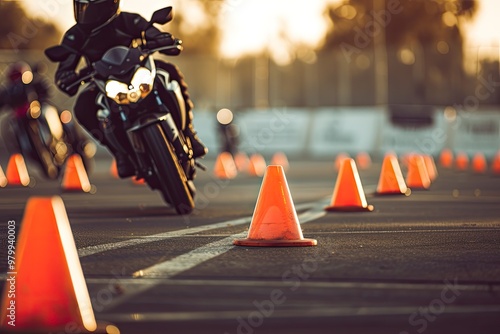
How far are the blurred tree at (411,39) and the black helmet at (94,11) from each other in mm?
32552

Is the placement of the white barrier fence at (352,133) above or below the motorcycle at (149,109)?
below

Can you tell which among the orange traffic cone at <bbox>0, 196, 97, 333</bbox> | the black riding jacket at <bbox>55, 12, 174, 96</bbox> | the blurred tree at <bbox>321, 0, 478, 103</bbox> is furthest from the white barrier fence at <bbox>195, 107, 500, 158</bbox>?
the orange traffic cone at <bbox>0, 196, 97, 333</bbox>

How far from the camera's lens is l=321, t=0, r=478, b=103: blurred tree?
44.3 m

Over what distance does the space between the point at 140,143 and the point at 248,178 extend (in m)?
12.9

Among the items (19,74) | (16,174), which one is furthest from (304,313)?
(16,174)

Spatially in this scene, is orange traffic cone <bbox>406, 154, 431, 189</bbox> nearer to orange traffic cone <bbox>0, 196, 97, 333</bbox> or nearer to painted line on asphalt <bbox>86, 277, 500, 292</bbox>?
painted line on asphalt <bbox>86, 277, 500, 292</bbox>

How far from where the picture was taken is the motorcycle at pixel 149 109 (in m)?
11.9

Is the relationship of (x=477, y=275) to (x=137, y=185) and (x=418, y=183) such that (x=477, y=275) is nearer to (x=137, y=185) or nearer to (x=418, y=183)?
(x=418, y=183)

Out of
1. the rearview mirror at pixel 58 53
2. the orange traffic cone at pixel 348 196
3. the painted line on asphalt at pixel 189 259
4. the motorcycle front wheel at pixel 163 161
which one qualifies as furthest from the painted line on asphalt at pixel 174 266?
the orange traffic cone at pixel 348 196

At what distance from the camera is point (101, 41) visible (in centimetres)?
1243

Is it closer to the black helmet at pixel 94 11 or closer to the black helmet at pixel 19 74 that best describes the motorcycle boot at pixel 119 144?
the black helmet at pixel 94 11

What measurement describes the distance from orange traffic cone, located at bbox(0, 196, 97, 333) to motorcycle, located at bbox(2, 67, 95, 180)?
15777 mm

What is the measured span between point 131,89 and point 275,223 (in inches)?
127

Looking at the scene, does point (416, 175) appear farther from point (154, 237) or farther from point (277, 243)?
point (277, 243)
